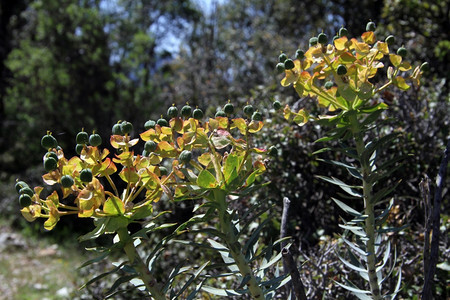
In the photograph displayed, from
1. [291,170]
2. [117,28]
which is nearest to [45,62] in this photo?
[117,28]

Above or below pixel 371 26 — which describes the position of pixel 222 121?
below

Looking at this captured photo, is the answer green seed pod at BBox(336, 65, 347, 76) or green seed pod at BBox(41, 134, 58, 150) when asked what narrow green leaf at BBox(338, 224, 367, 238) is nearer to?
green seed pod at BBox(336, 65, 347, 76)

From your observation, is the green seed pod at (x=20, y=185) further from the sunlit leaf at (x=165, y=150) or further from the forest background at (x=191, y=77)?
the forest background at (x=191, y=77)

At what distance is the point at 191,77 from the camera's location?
21.7ft

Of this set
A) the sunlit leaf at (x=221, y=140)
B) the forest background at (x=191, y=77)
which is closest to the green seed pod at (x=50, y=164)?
the sunlit leaf at (x=221, y=140)

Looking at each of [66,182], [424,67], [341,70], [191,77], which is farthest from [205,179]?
[191,77]

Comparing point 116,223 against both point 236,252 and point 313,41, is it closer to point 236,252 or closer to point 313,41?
point 236,252

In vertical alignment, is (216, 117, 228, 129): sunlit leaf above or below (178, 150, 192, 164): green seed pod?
above

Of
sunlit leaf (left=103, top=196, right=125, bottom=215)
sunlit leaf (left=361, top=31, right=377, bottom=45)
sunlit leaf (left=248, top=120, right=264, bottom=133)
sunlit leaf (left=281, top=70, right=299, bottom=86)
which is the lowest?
sunlit leaf (left=103, top=196, right=125, bottom=215)

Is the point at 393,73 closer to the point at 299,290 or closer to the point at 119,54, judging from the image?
the point at 299,290

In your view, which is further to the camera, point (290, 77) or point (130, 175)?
point (290, 77)

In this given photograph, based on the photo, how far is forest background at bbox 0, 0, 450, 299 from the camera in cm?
244

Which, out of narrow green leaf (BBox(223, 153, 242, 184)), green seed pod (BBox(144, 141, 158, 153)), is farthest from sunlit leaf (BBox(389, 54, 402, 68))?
green seed pod (BBox(144, 141, 158, 153))

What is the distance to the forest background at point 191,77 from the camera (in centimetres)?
244
